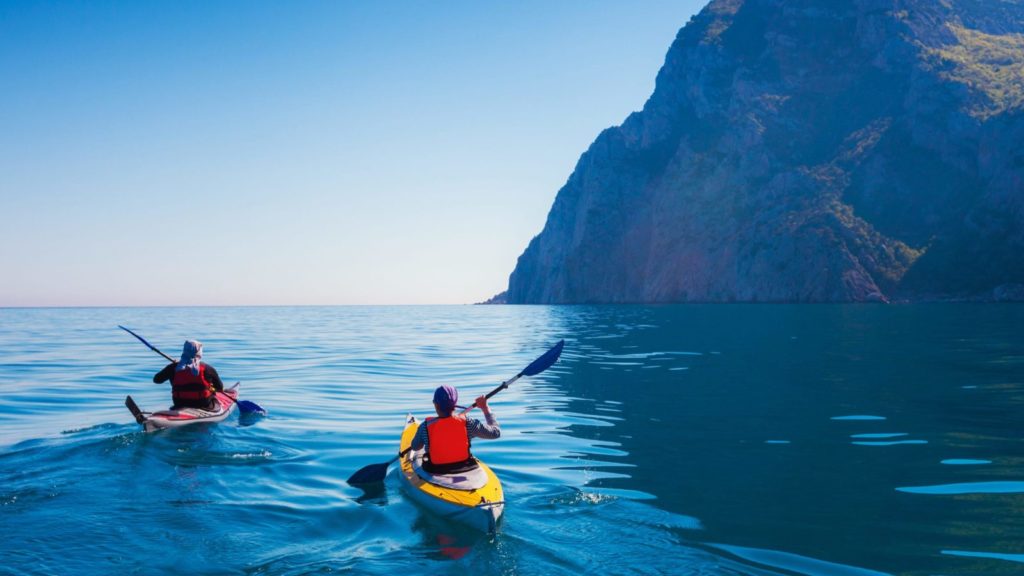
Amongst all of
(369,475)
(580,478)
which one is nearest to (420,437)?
(369,475)

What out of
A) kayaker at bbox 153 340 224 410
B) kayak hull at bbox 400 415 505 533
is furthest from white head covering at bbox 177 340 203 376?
kayak hull at bbox 400 415 505 533

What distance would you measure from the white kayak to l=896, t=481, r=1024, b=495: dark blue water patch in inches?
528

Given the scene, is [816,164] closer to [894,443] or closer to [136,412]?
[894,443]

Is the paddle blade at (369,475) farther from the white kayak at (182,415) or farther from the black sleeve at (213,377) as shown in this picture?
the black sleeve at (213,377)

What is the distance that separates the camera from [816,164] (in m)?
136

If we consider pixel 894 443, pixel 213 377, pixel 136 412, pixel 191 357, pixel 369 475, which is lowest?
pixel 369 475

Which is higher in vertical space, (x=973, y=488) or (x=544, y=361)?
(x=544, y=361)

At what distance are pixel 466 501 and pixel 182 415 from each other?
891 centimetres

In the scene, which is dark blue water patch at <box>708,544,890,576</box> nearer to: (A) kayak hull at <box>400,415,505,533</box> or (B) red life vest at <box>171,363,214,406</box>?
(A) kayak hull at <box>400,415,505,533</box>

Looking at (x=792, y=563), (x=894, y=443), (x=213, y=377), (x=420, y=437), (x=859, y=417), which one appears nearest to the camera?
(x=792, y=563)

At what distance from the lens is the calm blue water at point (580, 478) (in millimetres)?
7293

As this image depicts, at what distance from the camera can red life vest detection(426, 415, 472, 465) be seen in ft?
31.3

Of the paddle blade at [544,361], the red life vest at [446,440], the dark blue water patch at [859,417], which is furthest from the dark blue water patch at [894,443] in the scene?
the red life vest at [446,440]

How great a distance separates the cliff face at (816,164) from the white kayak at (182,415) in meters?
113
